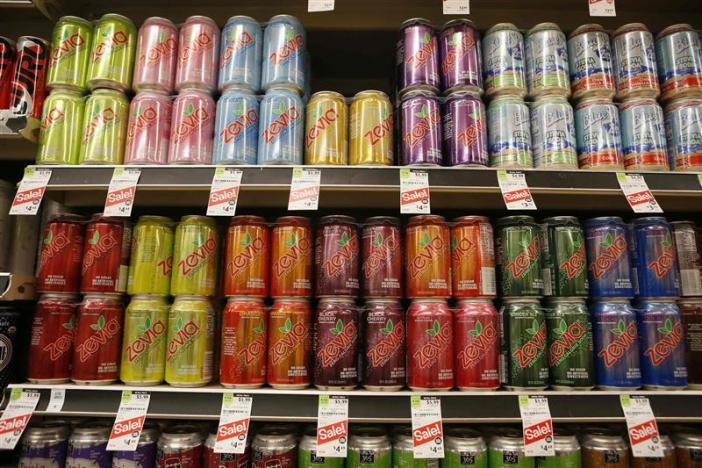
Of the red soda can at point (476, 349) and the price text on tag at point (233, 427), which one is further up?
the red soda can at point (476, 349)

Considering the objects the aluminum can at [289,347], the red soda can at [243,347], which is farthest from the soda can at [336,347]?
the red soda can at [243,347]

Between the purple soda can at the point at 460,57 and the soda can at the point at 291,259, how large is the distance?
585mm

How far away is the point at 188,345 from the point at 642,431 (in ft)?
3.74

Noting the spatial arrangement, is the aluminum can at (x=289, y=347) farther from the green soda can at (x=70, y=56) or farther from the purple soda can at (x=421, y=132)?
the green soda can at (x=70, y=56)

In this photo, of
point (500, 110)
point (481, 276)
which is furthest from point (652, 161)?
point (481, 276)

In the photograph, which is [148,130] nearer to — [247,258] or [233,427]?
[247,258]

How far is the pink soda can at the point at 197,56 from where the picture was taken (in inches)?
48.4

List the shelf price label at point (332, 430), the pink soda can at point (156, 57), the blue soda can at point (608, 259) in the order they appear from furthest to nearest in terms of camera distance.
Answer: the pink soda can at point (156, 57), the blue soda can at point (608, 259), the shelf price label at point (332, 430)

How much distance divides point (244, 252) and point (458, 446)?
2.38 ft

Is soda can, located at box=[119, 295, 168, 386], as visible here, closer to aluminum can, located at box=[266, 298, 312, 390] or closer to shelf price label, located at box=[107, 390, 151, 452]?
shelf price label, located at box=[107, 390, 151, 452]

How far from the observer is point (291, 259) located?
1.15 m

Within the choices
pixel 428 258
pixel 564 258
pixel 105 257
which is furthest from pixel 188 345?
pixel 564 258

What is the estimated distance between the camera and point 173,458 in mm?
1066

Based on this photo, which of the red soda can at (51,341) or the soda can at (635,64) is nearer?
the red soda can at (51,341)
